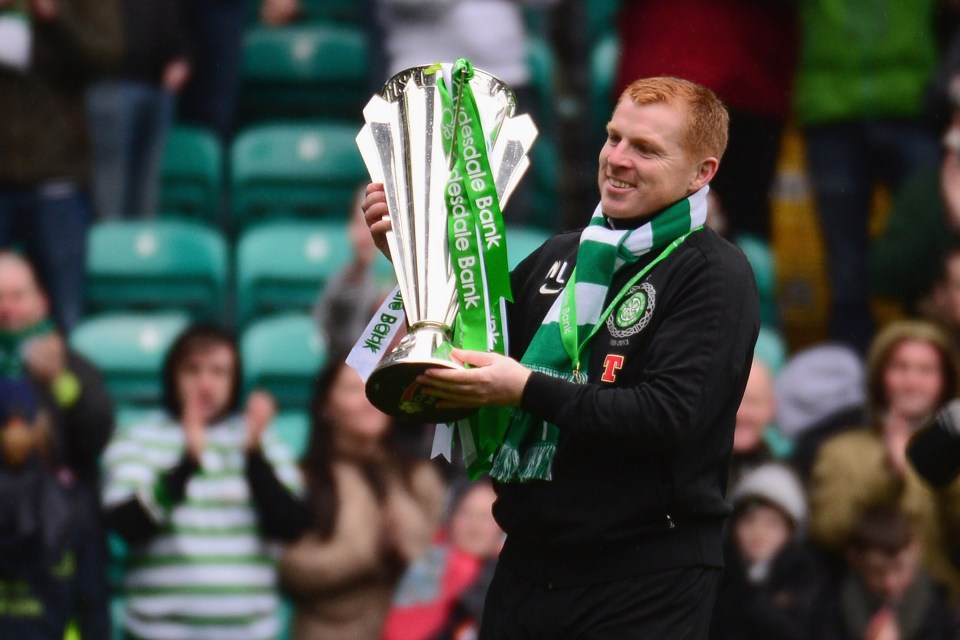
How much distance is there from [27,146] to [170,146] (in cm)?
109

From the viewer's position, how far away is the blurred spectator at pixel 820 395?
6.22 meters

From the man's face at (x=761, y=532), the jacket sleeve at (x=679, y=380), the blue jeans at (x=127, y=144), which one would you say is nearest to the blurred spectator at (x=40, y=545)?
the blue jeans at (x=127, y=144)

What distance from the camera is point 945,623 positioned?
17.4 feet

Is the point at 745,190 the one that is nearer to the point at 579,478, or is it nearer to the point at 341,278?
the point at 341,278

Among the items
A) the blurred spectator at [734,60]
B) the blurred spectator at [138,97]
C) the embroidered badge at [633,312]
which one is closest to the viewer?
the embroidered badge at [633,312]

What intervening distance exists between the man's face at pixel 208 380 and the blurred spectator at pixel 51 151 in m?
1.26

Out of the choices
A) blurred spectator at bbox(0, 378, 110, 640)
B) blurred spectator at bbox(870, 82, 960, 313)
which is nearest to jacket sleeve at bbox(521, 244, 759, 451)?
blurred spectator at bbox(0, 378, 110, 640)

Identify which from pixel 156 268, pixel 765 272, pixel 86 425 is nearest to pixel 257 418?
pixel 86 425

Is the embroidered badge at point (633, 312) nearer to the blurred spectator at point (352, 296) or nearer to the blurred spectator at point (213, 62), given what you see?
the blurred spectator at point (352, 296)

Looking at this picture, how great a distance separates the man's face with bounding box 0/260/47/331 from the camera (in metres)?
6.07

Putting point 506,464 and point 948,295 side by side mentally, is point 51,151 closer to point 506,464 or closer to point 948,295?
point 948,295

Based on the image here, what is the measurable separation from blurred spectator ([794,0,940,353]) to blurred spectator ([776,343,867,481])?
18.2 inches

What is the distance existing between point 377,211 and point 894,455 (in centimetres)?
293

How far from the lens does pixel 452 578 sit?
566cm
